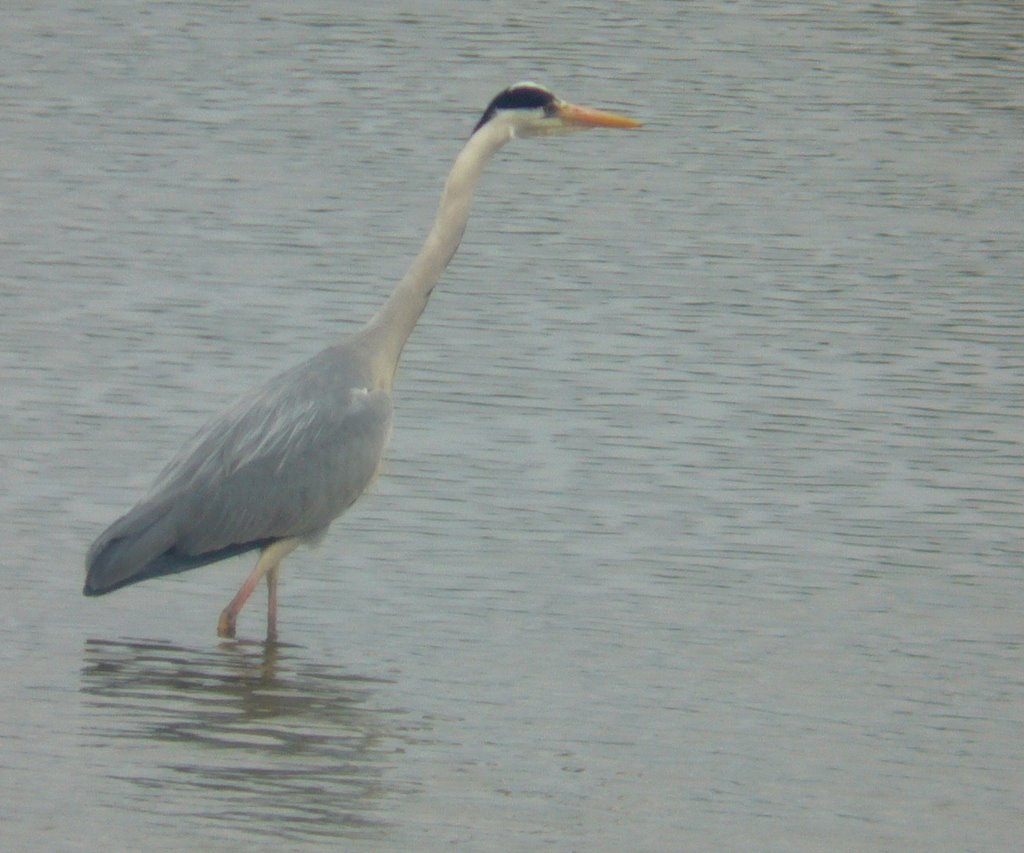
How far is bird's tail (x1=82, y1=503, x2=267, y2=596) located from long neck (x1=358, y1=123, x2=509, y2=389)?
107cm

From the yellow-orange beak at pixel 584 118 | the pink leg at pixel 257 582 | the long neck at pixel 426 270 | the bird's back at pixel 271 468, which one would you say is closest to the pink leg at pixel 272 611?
the pink leg at pixel 257 582

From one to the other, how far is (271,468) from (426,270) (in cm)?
105

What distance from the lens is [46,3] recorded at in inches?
811

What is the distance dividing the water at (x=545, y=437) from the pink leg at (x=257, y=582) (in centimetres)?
12

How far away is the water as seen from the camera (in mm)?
7082

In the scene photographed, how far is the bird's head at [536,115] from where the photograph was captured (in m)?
9.39

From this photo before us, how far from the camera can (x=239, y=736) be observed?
7328 mm

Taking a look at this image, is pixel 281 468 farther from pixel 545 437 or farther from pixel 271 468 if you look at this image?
pixel 545 437

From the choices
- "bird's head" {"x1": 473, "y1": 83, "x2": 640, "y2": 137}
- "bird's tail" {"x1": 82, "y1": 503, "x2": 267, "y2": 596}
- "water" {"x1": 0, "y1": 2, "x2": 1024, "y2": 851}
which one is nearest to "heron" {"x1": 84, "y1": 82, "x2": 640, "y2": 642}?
"bird's tail" {"x1": 82, "y1": 503, "x2": 267, "y2": 596}

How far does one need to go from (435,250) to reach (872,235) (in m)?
5.60

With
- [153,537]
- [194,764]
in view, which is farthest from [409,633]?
[194,764]

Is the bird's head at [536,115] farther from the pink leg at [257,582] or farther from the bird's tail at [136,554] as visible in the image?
the bird's tail at [136,554]

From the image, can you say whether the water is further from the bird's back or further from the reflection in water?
the bird's back

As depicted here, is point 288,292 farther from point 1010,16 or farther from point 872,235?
point 1010,16
